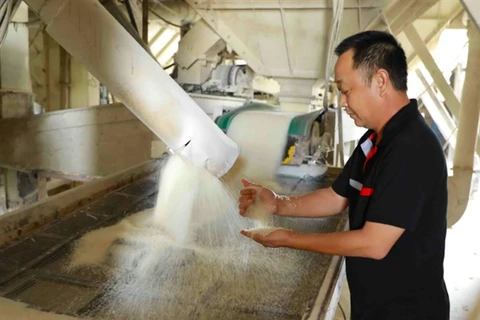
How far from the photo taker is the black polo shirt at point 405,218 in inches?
44.8

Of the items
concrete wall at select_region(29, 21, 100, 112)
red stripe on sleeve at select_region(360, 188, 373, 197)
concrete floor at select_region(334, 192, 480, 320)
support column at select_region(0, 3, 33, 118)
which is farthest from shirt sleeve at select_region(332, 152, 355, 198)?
concrete wall at select_region(29, 21, 100, 112)

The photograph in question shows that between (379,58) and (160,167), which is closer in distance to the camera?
(379,58)

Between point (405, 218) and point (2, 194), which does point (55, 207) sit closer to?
point (405, 218)

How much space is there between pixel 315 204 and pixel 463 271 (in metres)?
3.01

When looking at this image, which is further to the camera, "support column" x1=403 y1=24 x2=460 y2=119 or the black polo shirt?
"support column" x1=403 y1=24 x2=460 y2=119

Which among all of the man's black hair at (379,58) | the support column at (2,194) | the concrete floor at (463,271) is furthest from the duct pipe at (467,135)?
the support column at (2,194)

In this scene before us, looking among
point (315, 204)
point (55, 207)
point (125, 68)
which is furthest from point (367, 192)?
point (55, 207)

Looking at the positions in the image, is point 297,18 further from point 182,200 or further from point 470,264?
point 470,264

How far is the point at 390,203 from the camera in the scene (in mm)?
1129

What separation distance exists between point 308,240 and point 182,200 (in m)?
0.82

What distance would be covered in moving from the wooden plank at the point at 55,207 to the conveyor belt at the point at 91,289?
0.17ft

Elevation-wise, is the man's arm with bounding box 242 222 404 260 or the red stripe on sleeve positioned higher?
the red stripe on sleeve

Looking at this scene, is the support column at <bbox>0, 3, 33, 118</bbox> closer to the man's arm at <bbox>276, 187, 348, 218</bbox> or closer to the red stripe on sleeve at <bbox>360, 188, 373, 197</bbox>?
the man's arm at <bbox>276, 187, 348, 218</bbox>

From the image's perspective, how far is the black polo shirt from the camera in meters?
1.14
